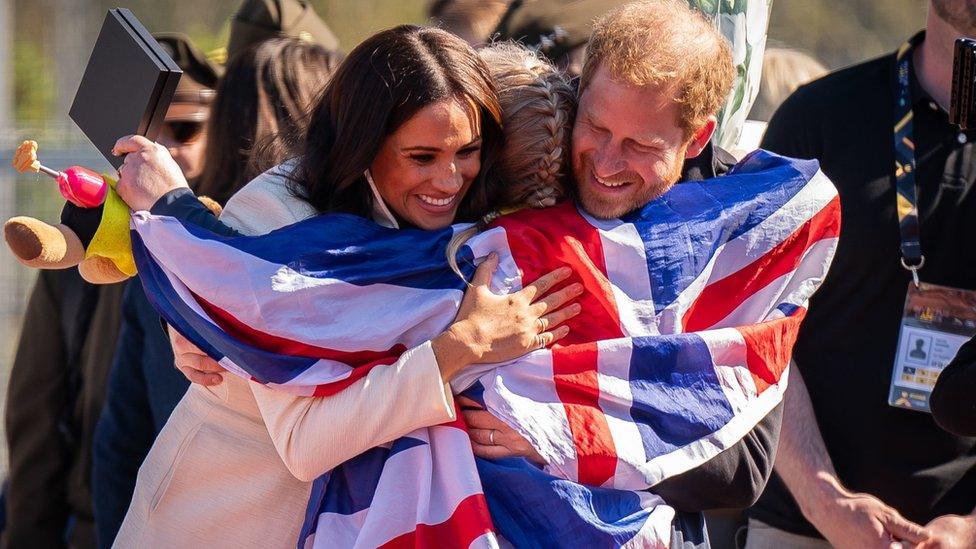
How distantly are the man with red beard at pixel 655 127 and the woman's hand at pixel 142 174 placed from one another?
25.0 inches

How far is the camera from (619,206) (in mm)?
2352

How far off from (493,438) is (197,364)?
1.74ft

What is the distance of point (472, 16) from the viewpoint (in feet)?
12.9

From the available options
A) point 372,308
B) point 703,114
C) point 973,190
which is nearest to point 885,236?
Result: point 973,190

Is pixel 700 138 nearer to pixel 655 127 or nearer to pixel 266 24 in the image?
pixel 655 127

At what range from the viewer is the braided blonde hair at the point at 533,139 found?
7.59 ft

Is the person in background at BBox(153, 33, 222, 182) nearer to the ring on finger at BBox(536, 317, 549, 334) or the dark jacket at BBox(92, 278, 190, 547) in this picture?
the dark jacket at BBox(92, 278, 190, 547)

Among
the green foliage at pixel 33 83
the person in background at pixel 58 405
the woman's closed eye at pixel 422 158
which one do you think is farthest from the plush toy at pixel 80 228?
the green foliage at pixel 33 83

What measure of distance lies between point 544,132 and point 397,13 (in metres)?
3.46

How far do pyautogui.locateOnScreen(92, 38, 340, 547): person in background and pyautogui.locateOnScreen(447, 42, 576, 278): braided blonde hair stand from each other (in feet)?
1.41

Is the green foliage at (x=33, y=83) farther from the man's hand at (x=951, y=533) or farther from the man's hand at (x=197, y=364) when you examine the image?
the man's hand at (x=951, y=533)

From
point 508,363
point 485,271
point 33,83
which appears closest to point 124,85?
point 485,271

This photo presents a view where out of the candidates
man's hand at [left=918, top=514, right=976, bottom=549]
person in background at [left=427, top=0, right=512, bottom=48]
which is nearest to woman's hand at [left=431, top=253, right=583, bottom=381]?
man's hand at [left=918, top=514, right=976, bottom=549]

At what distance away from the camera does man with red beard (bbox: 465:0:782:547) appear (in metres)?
2.29
